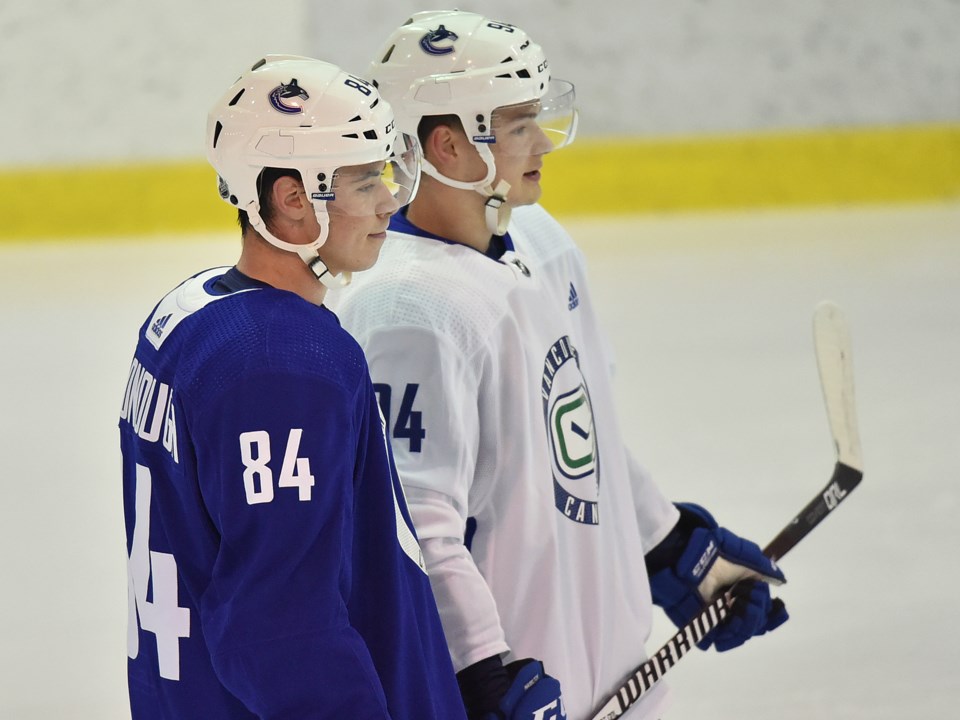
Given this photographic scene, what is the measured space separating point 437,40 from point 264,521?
2.36 ft

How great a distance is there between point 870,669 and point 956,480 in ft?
3.80

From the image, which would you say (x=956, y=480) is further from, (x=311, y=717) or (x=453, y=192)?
(x=311, y=717)

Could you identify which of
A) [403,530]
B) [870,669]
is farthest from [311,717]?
[870,669]

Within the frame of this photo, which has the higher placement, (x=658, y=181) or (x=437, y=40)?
(x=437, y=40)

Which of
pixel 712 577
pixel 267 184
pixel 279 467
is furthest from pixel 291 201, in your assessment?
pixel 712 577

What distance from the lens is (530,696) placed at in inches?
56.3

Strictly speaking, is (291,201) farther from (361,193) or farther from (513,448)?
(513,448)

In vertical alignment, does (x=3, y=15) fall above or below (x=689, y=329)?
above

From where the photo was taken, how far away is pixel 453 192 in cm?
161

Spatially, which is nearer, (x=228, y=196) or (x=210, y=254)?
(x=228, y=196)

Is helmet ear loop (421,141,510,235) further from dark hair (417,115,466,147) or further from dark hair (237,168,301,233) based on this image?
dark hair (237,168,301,233)

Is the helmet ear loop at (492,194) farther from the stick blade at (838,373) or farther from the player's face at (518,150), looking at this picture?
the stick blade at (838,373)

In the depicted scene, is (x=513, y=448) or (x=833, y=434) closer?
(x=513, y=448)

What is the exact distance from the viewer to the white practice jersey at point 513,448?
1.46 metres
